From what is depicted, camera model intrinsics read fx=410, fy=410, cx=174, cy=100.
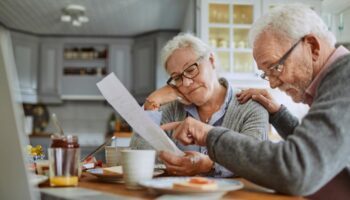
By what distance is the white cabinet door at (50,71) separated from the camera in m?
6.18

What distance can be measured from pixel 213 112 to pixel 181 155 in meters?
0.55

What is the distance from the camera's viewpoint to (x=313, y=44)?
1.07 metres

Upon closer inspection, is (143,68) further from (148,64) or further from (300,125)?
(300,125)

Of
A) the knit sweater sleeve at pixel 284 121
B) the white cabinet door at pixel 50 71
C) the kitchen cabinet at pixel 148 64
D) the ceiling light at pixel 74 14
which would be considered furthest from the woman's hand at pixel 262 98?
the white cabinet door at pixel 50 71

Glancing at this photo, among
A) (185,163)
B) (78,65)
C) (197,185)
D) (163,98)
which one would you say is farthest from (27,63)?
(197,185)

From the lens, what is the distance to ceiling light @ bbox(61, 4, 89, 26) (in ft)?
15.4

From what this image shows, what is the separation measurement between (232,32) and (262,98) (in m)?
2.40

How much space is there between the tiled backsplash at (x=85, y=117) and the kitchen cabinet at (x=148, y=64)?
2.72 ft

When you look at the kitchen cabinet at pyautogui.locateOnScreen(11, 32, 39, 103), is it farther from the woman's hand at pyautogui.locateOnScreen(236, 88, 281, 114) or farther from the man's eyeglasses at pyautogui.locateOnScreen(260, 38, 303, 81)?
the man's eyeglasses at pyautogui.locateOnScreen(260, 38, 303, 81)

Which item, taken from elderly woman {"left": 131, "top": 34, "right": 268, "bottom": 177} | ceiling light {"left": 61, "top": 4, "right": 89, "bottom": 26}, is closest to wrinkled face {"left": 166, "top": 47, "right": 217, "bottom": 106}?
elderly woman {"left": 131, "top": 34, "right": 268, "bottom": 177}

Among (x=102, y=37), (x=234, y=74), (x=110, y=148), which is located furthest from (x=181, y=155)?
(x=102, y=37)

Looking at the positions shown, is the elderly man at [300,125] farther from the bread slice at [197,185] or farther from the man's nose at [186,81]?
the man's nose at [186,81]

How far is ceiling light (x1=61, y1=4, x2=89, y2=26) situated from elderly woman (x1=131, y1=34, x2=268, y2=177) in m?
3.26

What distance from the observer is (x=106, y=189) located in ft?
3.11
